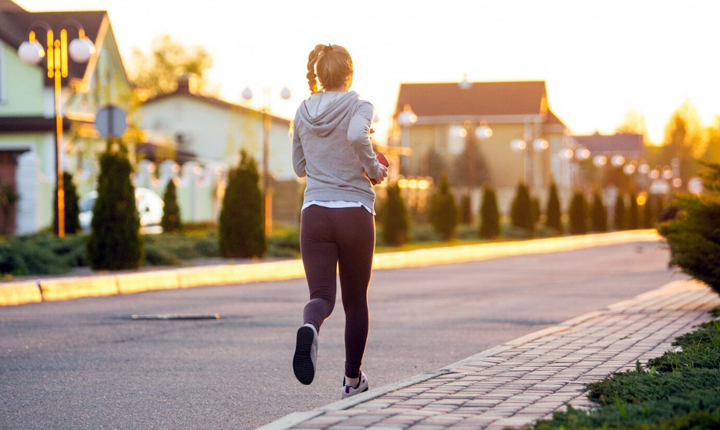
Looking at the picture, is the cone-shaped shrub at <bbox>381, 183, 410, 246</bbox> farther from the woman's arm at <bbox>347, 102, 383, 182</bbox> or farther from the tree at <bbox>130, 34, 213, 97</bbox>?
the tree at <bbox>130, 34, 213, 97</bbox>

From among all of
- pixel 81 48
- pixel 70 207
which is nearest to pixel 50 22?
pixel 70 207

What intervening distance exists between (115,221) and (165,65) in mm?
100585

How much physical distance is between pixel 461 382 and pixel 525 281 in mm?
13713

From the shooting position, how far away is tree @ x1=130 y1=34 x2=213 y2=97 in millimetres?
117062

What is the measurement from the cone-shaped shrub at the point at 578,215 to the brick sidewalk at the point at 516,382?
144 feet

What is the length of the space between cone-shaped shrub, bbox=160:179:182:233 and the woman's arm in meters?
27.4

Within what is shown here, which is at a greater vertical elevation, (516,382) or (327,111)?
(327,111)

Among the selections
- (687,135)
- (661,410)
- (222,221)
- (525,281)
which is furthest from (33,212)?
(687,135)

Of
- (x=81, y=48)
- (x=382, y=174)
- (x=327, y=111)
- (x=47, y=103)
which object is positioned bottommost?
(x=382, y=174)

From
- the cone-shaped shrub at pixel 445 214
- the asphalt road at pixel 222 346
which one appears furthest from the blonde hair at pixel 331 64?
the cone-shaped shrub at pixel 445 214

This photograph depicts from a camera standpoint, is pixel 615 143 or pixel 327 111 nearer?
pixel 327 111

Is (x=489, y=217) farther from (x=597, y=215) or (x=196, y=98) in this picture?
(x=196, y=98)

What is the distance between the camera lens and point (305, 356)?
5.81 metres

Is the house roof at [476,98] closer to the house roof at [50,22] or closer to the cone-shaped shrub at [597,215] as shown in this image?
the cone-shaped shrub at [597,215]
